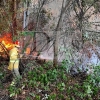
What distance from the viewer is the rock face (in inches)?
384

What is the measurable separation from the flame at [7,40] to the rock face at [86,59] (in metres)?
3.20

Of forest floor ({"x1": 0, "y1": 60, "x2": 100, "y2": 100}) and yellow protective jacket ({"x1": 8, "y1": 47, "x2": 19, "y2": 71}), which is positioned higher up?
yellow protective jacket ({"x1": 8, "y1": 47, "x2": 19, "y2": 71})

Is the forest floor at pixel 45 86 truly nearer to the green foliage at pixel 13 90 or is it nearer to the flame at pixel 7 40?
the green foliage at pixel 13 90

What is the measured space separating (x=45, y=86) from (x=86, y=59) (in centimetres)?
367

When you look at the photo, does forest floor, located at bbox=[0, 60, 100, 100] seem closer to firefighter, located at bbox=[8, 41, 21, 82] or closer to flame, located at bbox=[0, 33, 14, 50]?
firefighter, located at bbox=[8, 41, 21, 82]

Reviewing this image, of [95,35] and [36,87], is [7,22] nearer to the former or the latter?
[36,87]

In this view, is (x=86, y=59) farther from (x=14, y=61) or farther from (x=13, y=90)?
(x=13, y=90)

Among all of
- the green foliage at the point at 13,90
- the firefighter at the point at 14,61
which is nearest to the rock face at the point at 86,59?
the firefighter at the point at 14,61

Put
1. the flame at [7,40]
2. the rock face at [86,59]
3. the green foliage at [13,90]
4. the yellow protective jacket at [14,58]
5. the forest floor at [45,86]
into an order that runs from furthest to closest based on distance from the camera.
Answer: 1. the flame at [7,40]
2. the rock face at [86,59]
3. the yellow protective jacket at [14,58]
4. the forest floor at [45,86]
5. the green foliage at [13,90]

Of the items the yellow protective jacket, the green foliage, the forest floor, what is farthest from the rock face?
the green foliage

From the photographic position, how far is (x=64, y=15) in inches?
389

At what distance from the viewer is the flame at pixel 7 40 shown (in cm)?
998

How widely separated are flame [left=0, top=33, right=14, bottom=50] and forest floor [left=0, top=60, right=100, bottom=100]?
1556mm

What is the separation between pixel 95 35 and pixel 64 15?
6.34 feet
